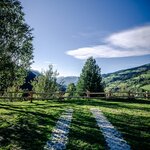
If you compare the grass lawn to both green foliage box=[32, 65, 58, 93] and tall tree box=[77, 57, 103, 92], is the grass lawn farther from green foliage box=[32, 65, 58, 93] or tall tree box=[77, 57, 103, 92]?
green foliage box=[32, 65, 58, 93]

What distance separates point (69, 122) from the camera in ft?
53.9

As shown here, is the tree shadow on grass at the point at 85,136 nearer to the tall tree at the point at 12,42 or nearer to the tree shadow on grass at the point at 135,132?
the tree shadow on grass at the point at 135,132

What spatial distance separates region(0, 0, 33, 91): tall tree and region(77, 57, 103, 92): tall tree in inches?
1353

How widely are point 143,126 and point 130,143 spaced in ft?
14.6

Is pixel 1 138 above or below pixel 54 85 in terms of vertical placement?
below

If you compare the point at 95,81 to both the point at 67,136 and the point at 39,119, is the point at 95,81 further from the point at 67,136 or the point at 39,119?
the point at 67,136

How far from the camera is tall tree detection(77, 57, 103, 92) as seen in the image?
67250 mm

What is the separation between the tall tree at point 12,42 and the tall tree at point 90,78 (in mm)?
34359

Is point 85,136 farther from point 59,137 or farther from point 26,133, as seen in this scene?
point 26,133

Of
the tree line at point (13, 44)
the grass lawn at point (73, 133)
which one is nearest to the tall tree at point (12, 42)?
the tree line at point (13, 44)

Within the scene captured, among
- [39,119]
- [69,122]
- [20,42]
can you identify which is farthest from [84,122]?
[20,42]

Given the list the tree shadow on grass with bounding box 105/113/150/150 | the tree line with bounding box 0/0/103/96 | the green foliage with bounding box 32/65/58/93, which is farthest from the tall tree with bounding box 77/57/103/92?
the tree shadow on grass with bounding box 105/113/150/150

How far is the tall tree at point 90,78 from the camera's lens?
221 feet

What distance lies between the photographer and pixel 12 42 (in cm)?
3084
